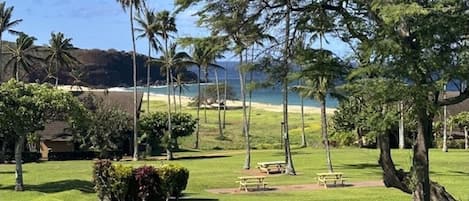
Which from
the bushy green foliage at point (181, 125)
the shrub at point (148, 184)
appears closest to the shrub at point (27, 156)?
the bushy green foliage at point (181, 125)

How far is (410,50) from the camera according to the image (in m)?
13.1

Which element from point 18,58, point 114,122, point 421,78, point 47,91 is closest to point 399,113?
point 421,78

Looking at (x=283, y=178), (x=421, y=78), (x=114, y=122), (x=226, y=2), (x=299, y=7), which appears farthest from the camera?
(x=114, y=122)

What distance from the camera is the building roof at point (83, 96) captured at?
6388 cm

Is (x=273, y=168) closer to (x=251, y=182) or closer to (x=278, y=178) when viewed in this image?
(x=278, y=178)

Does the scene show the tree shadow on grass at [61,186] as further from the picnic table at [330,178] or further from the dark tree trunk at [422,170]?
the dark tree trunk at [422,170]

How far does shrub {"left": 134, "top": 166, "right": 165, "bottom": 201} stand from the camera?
84.4 ft

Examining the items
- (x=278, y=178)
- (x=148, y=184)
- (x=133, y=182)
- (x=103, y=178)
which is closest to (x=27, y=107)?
(x=103, y=178)

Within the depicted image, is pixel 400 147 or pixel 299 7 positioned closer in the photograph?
pixel 299 7

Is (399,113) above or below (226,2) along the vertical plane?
below

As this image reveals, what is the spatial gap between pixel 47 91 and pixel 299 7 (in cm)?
2026

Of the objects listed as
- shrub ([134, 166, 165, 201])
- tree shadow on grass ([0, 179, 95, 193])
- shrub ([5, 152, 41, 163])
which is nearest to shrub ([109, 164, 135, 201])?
shrub ([134, 166, 165, 201])

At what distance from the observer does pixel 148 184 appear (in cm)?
2594

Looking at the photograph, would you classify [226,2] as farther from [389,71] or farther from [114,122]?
[114,122]
